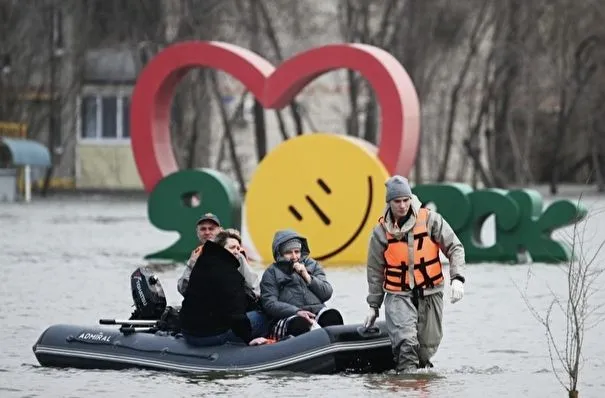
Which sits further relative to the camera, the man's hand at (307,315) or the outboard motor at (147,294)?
the outboard motor at (147,294)

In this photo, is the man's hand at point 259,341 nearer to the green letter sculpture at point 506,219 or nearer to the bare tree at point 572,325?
the bare tree at point 572,325

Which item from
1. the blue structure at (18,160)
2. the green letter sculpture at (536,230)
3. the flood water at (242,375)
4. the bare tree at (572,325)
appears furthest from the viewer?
the blue structure at (18,160)

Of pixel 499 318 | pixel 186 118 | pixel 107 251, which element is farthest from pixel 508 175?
pixel 499 318

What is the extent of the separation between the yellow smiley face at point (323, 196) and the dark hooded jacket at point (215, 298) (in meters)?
12.2

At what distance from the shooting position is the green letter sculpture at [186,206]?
2766 cm

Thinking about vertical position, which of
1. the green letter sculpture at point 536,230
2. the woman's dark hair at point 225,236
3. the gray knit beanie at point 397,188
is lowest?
the green letter sculpture at point 536,230

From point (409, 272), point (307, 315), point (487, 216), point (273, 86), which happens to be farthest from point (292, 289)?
point (273, 86)

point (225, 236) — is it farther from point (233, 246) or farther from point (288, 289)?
point (288, 289)

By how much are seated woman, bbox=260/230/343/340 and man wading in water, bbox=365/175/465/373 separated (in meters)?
0.65

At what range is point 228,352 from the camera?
14.5m

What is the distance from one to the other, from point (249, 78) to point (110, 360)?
14128 millimetres

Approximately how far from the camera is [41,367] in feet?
50.2

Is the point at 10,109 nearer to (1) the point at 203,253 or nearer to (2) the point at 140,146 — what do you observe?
(2) the point at 140,146

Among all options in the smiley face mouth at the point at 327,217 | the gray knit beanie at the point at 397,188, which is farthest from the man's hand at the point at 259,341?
the smiley face mouth at the point at 327,217
